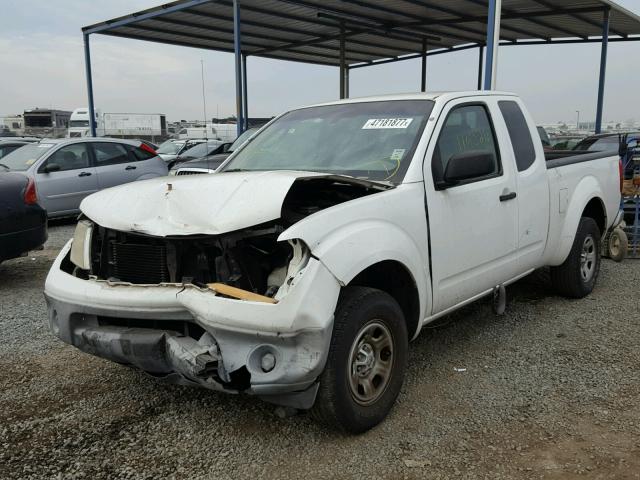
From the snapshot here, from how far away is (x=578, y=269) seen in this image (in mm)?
5398

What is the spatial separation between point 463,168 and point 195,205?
1638 mm

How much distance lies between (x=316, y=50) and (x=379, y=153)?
59.8 ft

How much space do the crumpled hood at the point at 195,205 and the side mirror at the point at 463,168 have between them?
0.97 meters

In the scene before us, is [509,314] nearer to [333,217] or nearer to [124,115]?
[333,217]

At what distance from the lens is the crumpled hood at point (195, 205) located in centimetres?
284

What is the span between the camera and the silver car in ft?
Answer: 32.8

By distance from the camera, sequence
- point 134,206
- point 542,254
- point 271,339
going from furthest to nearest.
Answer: point 542,254
point 134,206
point 271,339

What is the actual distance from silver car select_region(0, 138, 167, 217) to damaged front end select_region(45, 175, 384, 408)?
7.18 metres

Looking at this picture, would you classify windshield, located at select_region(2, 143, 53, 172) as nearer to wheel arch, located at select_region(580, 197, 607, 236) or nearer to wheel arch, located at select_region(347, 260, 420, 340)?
wheel arch, located at select_region(347, 260, 420, 340)

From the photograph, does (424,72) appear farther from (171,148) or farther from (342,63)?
(171,148)

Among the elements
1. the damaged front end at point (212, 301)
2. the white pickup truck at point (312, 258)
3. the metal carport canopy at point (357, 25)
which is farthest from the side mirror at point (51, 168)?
the damaged front end at point (212, 301)

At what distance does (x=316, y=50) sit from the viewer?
20.9 metres

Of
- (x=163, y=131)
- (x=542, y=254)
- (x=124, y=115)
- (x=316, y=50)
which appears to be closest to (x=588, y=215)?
(x=542, y=254)

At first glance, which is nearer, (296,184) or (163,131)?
(296,184)
